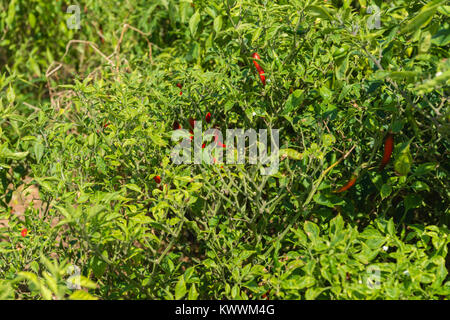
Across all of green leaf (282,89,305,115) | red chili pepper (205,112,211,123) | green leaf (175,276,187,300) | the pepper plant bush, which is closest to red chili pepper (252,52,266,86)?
the pepper plant bush

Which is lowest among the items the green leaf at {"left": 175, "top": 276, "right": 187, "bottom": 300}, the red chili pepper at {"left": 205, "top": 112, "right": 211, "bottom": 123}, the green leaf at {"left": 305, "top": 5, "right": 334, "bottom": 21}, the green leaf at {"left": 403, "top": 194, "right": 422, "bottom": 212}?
the green leaf at {"left": 175, "top": 276, "right": 187, "bottom": 300}

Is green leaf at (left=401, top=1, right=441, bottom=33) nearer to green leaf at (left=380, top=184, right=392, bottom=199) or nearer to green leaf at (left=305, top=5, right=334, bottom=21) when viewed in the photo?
green leaf at (left=305, top=5, right=334, bottom=21)

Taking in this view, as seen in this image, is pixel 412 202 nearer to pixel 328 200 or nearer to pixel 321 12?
pixel 328 200

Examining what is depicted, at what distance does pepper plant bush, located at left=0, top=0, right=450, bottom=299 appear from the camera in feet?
3.99

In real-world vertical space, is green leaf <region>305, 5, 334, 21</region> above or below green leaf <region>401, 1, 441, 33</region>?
above

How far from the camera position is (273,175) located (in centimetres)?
143

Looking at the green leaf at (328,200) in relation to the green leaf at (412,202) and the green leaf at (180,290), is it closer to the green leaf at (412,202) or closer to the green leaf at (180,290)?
the green leaf at (412,202)

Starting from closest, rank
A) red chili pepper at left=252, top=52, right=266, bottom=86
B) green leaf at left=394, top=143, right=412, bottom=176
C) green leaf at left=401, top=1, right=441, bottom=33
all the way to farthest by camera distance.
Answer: green leaf at left=401, top=1, right=441, bottom=33 < green leaf at left=394, top=143, right=412, bottom=176 < red chili pepper at left=252, top=52, right=266, bottom=86

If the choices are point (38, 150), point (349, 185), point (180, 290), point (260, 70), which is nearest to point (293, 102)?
point (260, 70)

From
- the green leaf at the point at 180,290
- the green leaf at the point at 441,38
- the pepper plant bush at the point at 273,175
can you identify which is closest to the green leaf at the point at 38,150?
the pepper plant bush at the point at 273,175

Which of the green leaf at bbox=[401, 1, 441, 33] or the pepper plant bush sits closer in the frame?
the green leaf at bbox=[401, 1, 441, 33]

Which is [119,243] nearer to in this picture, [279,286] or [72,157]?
[72,157]

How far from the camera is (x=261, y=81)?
1.61 meters
